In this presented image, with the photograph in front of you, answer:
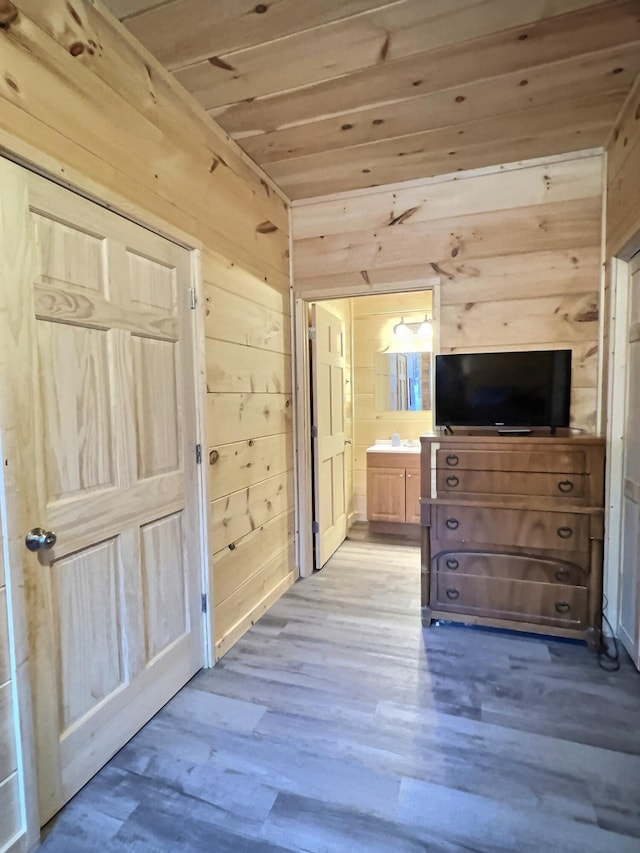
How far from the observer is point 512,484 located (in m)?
2.36

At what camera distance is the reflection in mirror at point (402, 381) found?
14.1 feet

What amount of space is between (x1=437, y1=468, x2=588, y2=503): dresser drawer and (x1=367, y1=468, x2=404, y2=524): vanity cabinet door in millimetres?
1537

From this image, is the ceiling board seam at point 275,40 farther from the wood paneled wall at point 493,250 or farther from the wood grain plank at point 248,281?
the wood paneled wall at point 493,250

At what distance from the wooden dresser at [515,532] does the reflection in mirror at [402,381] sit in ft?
6.31

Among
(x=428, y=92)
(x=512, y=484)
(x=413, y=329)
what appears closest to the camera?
(x=428, y=92)

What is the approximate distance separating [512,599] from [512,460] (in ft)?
2.51

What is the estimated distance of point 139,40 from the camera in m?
1.68

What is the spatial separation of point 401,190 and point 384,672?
2.83 m

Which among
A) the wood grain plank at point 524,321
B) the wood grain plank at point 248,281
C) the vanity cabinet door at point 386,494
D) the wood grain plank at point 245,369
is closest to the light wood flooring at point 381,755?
the wood grain plank at point 245,369

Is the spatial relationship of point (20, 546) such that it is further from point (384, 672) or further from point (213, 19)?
point (213, 19)

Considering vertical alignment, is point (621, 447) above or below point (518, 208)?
below

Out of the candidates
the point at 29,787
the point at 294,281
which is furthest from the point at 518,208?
the point at 29,787

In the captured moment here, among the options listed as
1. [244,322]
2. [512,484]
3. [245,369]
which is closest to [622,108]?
[512,484]

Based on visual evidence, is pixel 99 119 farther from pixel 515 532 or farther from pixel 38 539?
pixel 515 532
